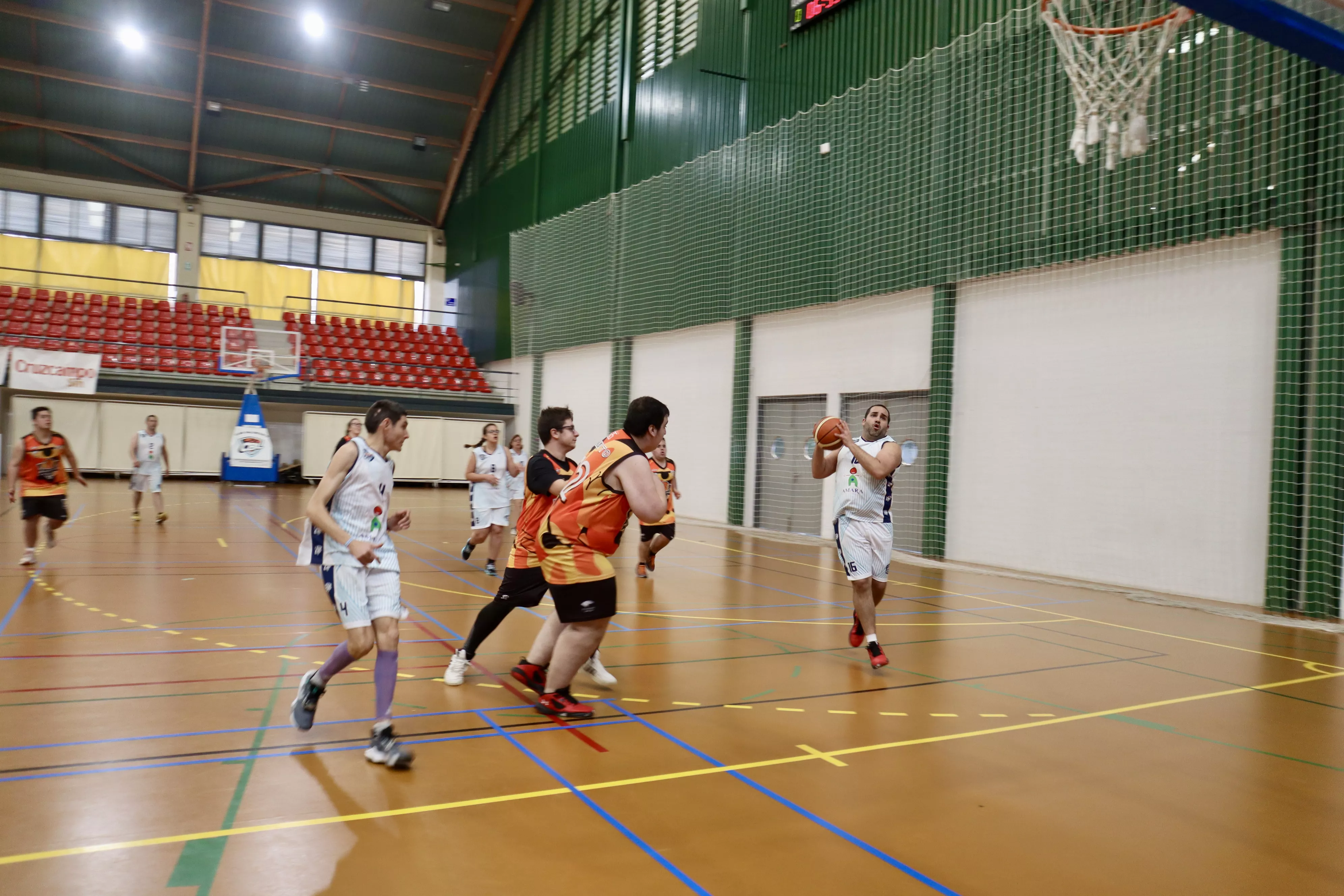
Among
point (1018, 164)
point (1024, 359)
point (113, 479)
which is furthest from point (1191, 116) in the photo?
point (113, 479)

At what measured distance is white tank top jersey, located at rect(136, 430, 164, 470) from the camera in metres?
14.4

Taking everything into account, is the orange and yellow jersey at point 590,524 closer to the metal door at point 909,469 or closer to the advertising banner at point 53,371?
the metal door at point 909,469

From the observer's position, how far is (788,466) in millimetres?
16812

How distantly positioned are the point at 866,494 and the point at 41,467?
8.92 metres

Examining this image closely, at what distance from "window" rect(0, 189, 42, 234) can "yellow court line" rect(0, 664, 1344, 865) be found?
3322 centimetres

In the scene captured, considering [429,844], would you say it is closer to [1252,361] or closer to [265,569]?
[265,569]

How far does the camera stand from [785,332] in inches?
666

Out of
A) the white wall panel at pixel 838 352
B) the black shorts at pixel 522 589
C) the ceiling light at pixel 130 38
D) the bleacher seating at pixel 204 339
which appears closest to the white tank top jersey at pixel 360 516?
the black shorts at pixel 522 589

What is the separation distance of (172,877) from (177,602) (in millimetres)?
5739

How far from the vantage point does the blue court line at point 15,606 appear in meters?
6.75

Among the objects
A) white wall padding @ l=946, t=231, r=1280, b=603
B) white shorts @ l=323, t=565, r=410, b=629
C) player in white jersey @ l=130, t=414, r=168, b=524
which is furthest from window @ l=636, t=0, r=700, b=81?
white shorts @ l=323, t=565, r=410, b=629

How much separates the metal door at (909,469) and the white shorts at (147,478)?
38.4 ft

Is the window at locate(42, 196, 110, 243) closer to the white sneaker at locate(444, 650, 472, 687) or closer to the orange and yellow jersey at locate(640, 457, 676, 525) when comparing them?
the orange and yellow jersey at locate(640, 457, 676, 525)

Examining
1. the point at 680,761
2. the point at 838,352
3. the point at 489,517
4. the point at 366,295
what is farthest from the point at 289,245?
the point at 680,761
